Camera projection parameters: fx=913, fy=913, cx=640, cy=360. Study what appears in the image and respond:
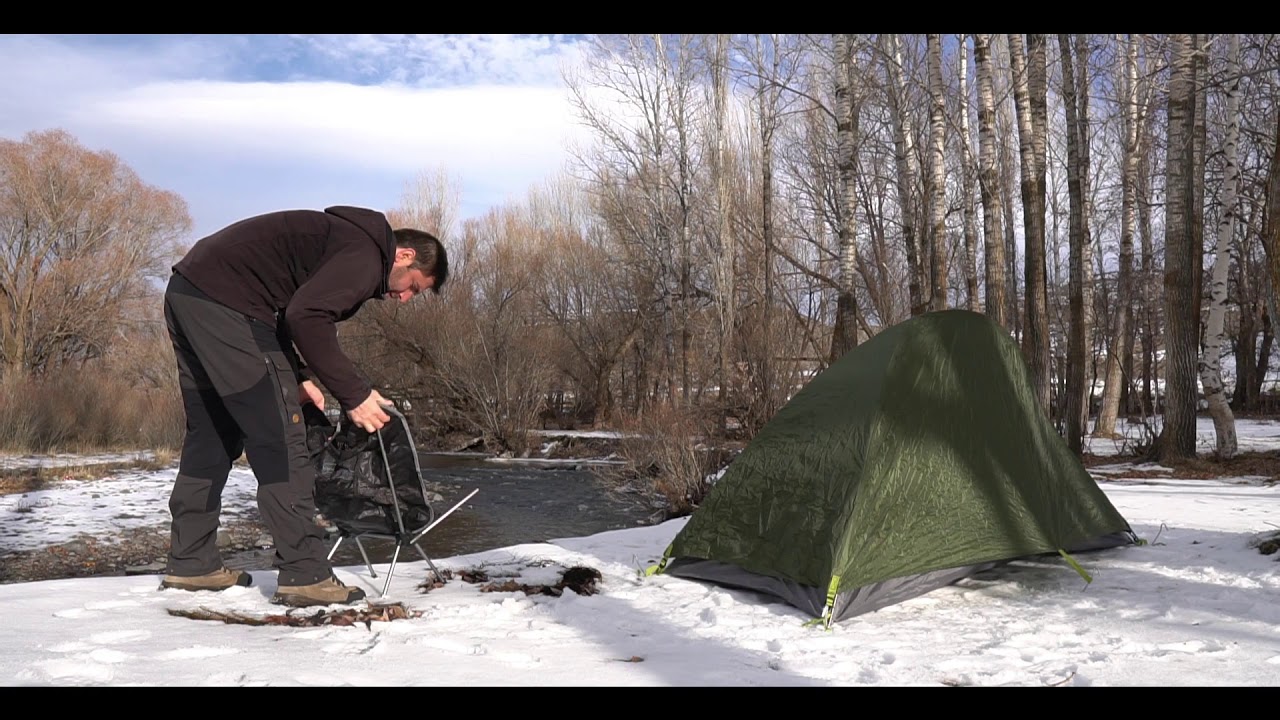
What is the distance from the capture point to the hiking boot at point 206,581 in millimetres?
4066

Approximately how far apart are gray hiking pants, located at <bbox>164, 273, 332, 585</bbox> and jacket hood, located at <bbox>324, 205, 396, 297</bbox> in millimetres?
558

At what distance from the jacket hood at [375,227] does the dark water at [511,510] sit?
3.07 m

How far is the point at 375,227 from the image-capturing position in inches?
152

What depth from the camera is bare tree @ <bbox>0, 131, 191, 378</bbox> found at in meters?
28.5

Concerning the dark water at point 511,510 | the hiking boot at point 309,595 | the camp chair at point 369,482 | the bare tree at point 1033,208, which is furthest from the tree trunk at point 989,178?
the hiking boot at point 309,595

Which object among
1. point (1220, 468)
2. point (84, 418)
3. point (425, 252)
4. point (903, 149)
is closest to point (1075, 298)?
point (1220, 468)

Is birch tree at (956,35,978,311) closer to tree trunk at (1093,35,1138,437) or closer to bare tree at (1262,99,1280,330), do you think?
tree trunk at (1093,35,1138,437)

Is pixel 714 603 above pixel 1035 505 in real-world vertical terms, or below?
below

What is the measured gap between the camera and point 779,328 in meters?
13.9

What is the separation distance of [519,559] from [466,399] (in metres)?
15.0
